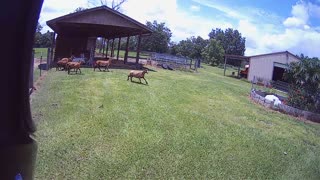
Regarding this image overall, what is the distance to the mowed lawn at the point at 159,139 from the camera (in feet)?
25.4

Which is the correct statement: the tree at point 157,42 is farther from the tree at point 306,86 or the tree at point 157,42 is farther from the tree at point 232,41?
the tree at point 306,86

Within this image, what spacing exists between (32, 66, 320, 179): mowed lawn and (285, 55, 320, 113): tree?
305 centimetres

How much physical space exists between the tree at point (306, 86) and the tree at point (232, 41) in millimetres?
108735

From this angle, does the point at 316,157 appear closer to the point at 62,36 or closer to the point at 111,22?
the point at 111,22

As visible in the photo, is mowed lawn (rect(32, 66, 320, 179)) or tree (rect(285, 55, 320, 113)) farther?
tree (rect(285, 55, 320, 113))

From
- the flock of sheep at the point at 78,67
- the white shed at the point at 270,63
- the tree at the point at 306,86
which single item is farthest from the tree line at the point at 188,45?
the tree at the point at 306,86

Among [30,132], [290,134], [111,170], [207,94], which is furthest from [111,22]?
[30,132]

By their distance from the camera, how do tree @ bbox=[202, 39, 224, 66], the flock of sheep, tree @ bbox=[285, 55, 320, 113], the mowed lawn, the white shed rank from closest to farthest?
the mowed lawn
tree @ bbox=[285, 55, 320, 113]
the flock of sheep
the white shed
tree @ bbox=[202, 39, 224, 66]

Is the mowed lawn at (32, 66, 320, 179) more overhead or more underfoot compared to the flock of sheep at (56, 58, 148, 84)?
more underfoot

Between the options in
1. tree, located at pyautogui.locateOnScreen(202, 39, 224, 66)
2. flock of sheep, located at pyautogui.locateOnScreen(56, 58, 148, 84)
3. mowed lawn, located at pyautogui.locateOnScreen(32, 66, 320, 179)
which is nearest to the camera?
mowed lawn, located at pyautogui.locateOnScreen(32, 66, 320, 179)

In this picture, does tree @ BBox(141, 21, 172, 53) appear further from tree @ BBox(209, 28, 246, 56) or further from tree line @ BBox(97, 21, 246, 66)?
tree @ BBox(209, 28, 246, 56)

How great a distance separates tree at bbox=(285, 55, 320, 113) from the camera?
18.6m

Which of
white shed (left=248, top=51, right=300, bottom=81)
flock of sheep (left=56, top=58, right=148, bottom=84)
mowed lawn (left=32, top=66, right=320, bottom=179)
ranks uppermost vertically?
white shed (left=248, top=51, right=300, bottom=81)

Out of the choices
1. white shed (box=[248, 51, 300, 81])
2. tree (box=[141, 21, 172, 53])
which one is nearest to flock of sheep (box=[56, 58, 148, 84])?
white shed (box=[248, 51, 300, 81])
